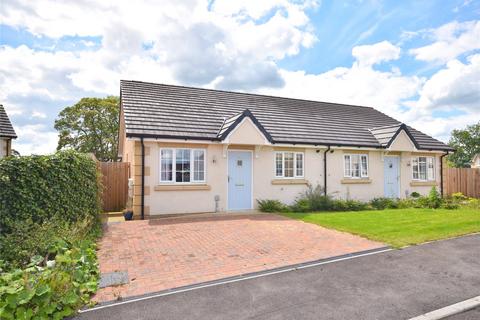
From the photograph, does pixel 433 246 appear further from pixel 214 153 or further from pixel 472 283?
pixel 214 153

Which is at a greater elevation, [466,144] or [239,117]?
[466,144]

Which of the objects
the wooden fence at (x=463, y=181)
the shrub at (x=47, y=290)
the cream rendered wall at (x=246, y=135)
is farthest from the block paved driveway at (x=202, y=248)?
the wooden fence at (x=463, y=181)

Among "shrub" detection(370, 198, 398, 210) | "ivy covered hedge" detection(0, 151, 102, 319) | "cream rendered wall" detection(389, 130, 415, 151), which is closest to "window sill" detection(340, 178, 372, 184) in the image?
"shrub" detection(370, 198, 398, 210)

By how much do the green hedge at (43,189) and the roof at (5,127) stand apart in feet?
32.2

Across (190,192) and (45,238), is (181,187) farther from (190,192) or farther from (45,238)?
(45,238)

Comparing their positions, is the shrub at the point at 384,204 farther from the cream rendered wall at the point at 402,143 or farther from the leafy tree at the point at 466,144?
the leafy tree at the point at 466,144

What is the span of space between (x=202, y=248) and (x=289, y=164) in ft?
27.2

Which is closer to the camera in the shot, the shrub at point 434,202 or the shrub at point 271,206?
the shrub at point 271,206

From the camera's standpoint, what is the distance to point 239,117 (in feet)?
43.0

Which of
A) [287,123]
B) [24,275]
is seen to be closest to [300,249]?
[24,275]

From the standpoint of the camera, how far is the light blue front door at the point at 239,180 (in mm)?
13430

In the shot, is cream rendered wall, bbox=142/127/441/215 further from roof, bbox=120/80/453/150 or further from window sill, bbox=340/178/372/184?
roof, bbox=120/80/453/150


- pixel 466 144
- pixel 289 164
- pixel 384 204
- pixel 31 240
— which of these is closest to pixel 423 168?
pixel 384 204

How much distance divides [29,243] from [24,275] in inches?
65.9
